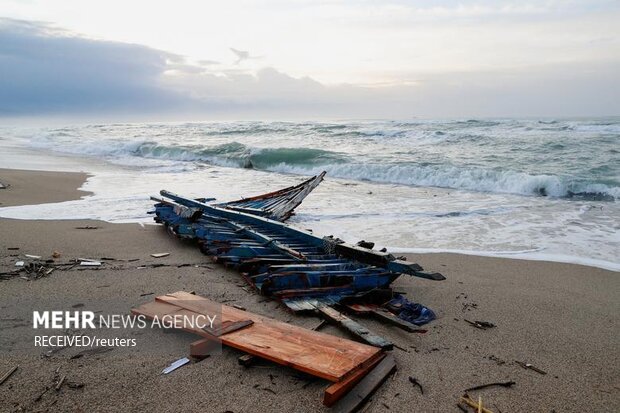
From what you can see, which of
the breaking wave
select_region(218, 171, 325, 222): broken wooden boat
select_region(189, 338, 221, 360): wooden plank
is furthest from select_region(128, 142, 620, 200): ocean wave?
select_region(189, 338, 221, 360): wooden plank

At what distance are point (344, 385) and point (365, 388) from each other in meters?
0.18

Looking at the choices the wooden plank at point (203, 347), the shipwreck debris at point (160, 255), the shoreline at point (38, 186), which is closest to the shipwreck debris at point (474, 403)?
the wooden plank at point (203, 347)

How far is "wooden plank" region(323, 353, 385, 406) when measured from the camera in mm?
2518

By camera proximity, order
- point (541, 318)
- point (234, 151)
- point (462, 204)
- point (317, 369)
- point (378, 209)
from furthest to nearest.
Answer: point (234, 151) < point (462, 204) < point (378, 209) < point (541, 318) < point (317, 369)

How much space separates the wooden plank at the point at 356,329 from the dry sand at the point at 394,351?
0.42 feet

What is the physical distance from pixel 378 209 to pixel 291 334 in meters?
6.77

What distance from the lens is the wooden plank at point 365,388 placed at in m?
2.54

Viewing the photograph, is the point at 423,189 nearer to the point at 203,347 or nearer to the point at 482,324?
the point at 482,324

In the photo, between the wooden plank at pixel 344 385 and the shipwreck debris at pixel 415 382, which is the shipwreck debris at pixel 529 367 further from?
the wooden plank at pixel 344 385

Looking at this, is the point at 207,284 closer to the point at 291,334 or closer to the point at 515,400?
the point at 291,334

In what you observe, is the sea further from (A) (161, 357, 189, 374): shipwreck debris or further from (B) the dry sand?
(A) (161, 357, 189, 374): shipwreck debris

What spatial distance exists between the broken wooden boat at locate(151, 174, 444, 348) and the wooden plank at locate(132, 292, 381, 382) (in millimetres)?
296

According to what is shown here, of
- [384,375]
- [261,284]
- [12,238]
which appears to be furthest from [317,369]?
[12,238]

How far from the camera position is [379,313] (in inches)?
148
